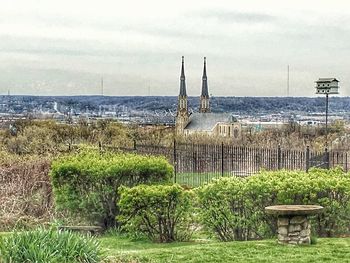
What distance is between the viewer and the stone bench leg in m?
10.9

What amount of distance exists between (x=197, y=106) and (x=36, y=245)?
→ 10639cm

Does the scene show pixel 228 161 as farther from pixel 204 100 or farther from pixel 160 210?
pixel 204 100

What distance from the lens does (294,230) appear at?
10938mm

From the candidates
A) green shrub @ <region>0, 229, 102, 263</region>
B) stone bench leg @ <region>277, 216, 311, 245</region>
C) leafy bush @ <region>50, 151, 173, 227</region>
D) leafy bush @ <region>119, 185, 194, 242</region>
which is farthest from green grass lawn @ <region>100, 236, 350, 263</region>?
leafy bush @ <region>50, 151, 173, 227</region>

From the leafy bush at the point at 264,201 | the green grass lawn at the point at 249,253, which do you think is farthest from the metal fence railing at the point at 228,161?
the green grass lawn at the point at 249,253

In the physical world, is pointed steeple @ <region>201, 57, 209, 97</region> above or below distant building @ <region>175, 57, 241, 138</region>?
above

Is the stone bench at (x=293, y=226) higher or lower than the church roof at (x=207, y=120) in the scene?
higher

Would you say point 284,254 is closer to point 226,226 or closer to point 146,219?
point 226,226

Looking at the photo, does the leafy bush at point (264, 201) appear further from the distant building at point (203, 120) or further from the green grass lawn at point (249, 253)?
the distant building at point (203, 120)

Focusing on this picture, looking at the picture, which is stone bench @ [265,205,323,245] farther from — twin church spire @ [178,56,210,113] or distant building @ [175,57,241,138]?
distant building @ [175,57,241,138]

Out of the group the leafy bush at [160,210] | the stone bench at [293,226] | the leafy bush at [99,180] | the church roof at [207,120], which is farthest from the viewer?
the church roof at [207,120]

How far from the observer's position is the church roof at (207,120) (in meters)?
95.0

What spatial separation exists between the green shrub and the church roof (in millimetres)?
A: 85125

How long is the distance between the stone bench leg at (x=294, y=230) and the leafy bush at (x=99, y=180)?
16.8ft
